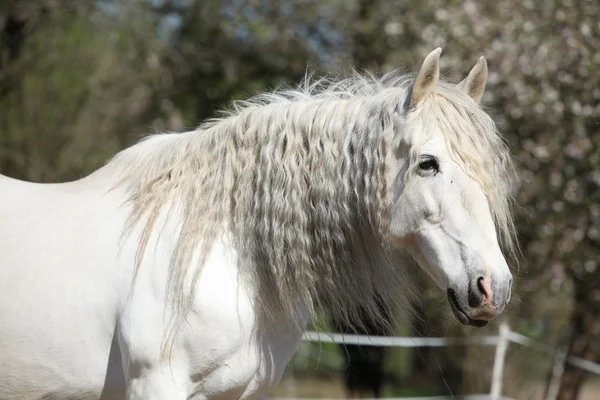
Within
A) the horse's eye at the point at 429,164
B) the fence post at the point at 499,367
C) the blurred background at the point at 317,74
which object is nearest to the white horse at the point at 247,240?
the horse's eye at the point at 429,164

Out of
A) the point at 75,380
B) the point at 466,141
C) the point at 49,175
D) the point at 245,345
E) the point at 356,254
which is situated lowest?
the point at 49,175

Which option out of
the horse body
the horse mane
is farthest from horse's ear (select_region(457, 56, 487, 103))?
the horse body

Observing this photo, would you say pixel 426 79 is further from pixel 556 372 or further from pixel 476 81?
pixel 556 372

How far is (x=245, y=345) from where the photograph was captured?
2.90m

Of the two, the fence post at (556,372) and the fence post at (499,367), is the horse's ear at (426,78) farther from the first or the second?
the fence post at (556,372)

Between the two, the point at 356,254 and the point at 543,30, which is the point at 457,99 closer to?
the point at 356,254

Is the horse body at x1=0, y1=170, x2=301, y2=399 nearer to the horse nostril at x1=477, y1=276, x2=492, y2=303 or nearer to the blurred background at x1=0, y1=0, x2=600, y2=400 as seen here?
the horse nostril at x1=477, y1=276, x2=492, y2=303

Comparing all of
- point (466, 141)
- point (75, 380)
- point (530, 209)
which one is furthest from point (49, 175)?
point (466, 141)

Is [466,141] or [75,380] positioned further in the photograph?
[75,380]

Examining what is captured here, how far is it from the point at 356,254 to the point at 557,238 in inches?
208

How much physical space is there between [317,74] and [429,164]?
324 inches

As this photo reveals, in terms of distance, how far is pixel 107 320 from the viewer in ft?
9.82

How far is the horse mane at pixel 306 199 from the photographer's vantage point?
288 cm

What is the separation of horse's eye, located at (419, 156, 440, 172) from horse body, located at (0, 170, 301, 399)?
782 mm
